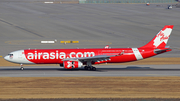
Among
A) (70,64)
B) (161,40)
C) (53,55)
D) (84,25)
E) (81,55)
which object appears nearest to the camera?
(70,64)

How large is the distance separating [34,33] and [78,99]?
82.8m

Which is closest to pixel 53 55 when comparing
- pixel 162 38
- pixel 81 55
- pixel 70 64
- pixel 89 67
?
pixel 70 64

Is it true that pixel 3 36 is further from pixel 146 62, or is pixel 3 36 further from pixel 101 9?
pixel 101 9

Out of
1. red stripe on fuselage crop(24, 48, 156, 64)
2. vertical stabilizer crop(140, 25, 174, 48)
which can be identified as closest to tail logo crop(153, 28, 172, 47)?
vertical stabilizer crop(140, 25, 174, 48)

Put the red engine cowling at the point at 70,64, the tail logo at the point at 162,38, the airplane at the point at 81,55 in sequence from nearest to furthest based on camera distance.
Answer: the red engine cowling at the point at 70,64 → the airplane at the point at 81,55 → the tail logo at the point at 162,38

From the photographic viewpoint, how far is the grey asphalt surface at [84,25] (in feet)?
313

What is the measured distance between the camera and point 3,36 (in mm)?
103812

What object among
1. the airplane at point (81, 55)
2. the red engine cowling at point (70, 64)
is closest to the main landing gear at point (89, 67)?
the airplane at point (81, 55)

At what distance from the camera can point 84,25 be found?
12300cm

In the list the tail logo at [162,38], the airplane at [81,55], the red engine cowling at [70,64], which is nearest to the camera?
the red engine cowling at [70,64]

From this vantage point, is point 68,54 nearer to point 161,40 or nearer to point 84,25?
point 161,40

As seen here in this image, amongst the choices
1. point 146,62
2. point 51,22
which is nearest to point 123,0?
point 51,22

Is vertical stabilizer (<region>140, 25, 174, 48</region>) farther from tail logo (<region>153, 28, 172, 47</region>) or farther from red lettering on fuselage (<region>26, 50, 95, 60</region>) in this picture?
red lettering on fuselage (<region>26, 50, 95, 60</region>)

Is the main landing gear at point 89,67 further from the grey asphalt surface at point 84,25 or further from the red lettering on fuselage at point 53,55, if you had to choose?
the grey asphalt surface at point 84,25
